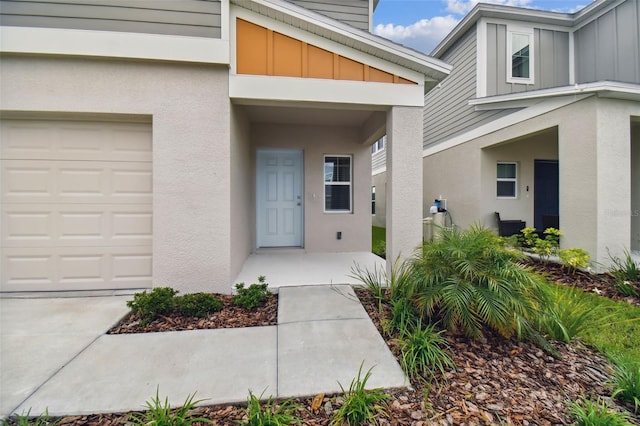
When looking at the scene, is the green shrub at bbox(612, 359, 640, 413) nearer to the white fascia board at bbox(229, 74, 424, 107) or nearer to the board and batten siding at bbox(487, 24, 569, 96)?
the white fascia board at bbox(229, 74, 424, 107)

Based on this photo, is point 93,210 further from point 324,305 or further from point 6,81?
point 324,305

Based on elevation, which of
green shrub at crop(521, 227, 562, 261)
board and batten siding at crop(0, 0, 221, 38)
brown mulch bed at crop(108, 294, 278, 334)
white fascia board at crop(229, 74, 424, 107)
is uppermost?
board and batten siding at crop(0, 0, 221, 38)

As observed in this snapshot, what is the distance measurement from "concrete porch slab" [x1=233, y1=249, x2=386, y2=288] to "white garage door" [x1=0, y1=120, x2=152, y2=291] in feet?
5.81

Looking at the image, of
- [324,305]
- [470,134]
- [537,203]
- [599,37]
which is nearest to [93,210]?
[324,305]

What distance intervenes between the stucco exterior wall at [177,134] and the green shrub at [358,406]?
100.0 inches

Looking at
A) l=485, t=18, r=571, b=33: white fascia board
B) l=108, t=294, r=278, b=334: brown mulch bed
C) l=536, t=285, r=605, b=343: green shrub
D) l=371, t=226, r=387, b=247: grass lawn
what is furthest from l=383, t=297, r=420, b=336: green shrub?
l=485, t=18, r=571, b=33: white fascia board

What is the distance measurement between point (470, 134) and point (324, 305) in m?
7.31

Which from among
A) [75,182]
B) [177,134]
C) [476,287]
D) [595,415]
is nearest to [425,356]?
[476,287]

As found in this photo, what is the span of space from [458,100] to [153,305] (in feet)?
32.3

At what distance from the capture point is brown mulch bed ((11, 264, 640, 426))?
1.86 metres

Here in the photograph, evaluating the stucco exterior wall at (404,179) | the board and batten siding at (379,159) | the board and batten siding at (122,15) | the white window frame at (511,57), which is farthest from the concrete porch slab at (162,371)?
the board and batten siding at (379,159)

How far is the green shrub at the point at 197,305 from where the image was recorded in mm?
3293

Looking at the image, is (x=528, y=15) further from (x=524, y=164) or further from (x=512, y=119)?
(x=524, y=164)

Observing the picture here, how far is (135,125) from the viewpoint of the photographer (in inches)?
158
